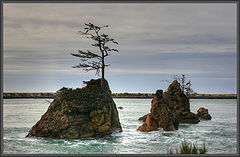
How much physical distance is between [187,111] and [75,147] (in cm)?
2761

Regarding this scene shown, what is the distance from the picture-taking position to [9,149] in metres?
24.9

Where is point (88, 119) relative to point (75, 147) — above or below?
above

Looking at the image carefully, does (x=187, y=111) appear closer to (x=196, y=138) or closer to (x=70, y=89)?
(x=196, y=138)

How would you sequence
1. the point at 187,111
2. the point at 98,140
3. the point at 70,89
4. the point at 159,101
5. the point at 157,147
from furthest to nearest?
the point at 187,111
the point at 159,101
the point at 70,89
the point at 98,140
the point at 157,147

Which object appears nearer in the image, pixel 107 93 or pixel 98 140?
pixel 98 140

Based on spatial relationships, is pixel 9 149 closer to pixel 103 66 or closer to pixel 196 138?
pixel 103 66

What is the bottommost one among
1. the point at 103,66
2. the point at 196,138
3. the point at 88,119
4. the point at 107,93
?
the point at 196,138

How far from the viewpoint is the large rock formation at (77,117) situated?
2873 centimetres

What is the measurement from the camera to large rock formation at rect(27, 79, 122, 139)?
94.3 feet

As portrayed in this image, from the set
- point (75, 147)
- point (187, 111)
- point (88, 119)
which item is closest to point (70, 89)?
point (88, 119)

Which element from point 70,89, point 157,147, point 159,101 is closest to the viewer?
point 157,147

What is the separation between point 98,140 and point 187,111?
23.9m

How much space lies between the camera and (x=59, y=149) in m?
24.2

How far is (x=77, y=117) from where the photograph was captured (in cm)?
2933
